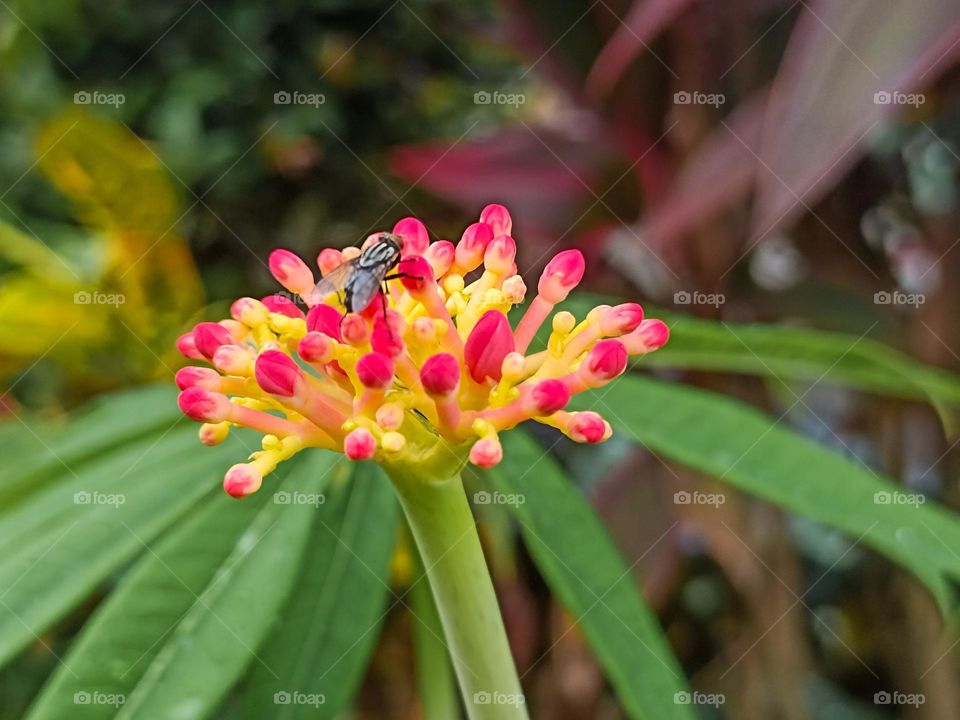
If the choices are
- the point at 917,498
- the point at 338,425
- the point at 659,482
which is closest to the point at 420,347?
the point at 338,425

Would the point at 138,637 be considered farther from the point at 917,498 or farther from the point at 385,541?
the point at 917,498

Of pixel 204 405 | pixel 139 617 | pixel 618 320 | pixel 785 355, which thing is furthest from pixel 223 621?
pixel 785 355

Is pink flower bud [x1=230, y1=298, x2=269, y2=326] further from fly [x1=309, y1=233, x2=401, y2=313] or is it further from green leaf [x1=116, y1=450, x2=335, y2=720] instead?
green leaf [x1=116, y1=450, x2=335, y2=720]

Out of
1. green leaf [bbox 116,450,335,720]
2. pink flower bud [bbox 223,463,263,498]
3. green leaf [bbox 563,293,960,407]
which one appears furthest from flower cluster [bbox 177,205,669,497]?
green leaf [bbox 563,293,960,407]

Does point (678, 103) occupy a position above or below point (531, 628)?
above

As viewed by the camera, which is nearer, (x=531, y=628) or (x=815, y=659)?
(x=531, y=628)

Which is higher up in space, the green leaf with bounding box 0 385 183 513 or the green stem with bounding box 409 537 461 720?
the green leaf with bounding box 0 385 183 513

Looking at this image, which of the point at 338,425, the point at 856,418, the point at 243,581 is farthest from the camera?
the point at 856,418
